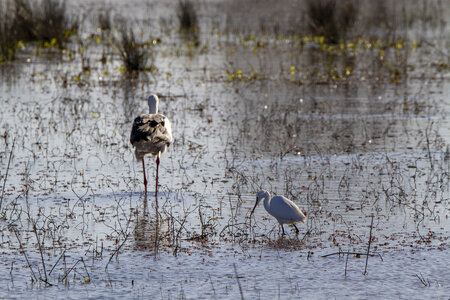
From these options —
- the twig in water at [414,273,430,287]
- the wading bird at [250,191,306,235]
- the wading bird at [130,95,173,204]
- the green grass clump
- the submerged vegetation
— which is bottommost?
the twig in water at [414,273,430,287]

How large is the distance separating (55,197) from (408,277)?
416 cm

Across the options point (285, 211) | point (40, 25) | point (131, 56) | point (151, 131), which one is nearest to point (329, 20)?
point (131, 56)

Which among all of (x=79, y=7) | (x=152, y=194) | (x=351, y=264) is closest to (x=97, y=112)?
(x=152, y=194)

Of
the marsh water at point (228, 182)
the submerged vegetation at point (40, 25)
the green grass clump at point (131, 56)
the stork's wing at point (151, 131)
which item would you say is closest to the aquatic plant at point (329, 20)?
the marsh water at point (228, 182)

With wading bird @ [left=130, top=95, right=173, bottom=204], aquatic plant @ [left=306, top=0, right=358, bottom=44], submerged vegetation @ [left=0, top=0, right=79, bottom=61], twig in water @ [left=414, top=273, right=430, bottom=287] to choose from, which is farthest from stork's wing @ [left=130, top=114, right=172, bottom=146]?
aquatic plant @ [left=306, top=0, right=358, bottom=44]

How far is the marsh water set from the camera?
6.41 meters

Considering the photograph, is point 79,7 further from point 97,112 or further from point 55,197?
point 55,197

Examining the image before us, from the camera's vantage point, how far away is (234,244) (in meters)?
7.21

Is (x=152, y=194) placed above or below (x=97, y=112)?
A: below

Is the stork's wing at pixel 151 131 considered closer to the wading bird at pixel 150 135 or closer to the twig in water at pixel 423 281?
the wading bird at pixel 150 135

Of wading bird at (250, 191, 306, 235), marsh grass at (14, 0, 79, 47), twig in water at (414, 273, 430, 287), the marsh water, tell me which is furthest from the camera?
marsh grass at (14, 0, 79, 47)

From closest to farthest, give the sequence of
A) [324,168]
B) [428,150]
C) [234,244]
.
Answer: [234,244], [324,168], [428,150]

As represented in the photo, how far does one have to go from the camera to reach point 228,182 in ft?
30.8

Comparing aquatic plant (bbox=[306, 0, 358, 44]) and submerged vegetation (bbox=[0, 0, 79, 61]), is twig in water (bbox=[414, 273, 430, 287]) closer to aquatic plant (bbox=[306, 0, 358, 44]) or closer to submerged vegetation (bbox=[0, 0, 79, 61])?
submerged vegetation (bbox=[0, 0, 79, 61])
